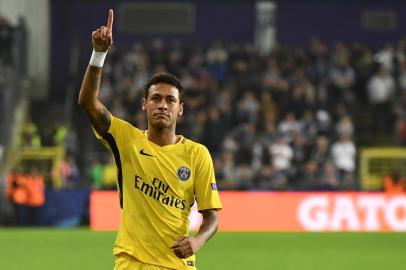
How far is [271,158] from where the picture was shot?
23.1 metres

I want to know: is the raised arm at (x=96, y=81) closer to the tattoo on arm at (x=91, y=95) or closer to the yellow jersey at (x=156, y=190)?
the tattoo on arm at (x=91, y=95)

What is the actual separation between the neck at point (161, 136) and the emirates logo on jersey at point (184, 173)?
0.20 metres

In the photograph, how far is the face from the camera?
19.1 ft

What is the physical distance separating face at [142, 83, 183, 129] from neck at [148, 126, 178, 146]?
0.23 feet

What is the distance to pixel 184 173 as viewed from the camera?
19.3 ft

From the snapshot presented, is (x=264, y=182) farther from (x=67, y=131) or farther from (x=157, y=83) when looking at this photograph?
(x=157, y=83)

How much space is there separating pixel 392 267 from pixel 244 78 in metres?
13.6

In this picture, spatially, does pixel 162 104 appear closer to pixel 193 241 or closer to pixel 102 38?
pixel 102 38

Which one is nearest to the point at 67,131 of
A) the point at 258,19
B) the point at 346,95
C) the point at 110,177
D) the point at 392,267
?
the point at 110,177

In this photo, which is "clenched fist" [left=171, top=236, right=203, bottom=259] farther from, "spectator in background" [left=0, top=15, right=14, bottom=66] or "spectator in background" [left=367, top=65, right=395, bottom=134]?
"spectator in background" [left=0, top=15, right=14, bottom=66]

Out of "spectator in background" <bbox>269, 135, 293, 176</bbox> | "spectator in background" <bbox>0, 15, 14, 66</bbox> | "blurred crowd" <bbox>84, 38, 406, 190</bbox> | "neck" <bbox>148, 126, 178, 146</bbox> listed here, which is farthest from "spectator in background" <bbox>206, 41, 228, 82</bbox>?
"neck" <bbox>148, 126, 178, 146</bbox>

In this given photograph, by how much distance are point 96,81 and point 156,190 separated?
2.33 ft

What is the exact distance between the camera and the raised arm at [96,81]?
5.68 m

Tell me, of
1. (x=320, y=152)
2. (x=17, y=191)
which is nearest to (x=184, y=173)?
(x=320, y=152)
